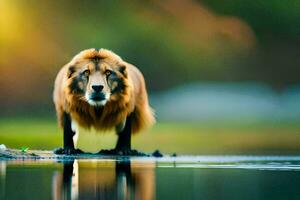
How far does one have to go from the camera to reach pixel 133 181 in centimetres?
397

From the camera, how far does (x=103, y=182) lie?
3.91m

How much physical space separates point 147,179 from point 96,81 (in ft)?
5.83

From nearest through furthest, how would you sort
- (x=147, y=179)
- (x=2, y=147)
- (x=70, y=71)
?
(x=147, y=179)
(x=70, y=71)
(x=2, y=147)

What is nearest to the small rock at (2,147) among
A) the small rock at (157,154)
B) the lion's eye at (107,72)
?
the lion's eye at (107,72)

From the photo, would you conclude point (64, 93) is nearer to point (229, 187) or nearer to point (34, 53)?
point (34, 53)

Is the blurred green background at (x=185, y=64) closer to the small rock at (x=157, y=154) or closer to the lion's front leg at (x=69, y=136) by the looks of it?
the small rock at (x=157, y=154)

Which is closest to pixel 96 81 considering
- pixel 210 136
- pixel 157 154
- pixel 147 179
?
pixel 157 154

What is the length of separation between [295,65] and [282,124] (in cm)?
62

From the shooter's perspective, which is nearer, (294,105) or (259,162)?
(259,162)

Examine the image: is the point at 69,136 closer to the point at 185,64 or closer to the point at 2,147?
the point at 2,147

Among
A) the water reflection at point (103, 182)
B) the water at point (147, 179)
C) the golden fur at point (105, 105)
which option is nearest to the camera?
the water reflection at point (103, 182)

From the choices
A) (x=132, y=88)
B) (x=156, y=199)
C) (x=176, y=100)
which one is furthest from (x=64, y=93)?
(x=156, y=199)

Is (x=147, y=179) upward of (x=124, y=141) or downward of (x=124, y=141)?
downward

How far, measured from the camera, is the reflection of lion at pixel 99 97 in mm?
5754
